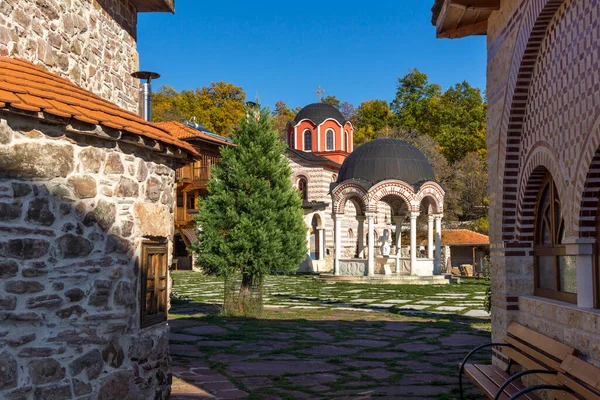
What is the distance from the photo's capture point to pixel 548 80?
5.63 meters

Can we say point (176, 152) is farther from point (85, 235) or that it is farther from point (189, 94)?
point (189, 94)

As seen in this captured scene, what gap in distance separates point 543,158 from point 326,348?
4.25 meters

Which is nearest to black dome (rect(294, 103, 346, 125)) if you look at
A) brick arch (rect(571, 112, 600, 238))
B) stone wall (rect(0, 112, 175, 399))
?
stone wall (rect(0, 112, 175, 399))

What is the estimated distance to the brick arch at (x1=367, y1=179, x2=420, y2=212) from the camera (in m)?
25.1

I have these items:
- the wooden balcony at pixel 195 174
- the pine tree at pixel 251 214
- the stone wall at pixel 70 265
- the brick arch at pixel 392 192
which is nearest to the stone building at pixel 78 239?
the stone wall at pixel 70 265

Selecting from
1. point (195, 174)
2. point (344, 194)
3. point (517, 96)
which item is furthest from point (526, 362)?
point (195, 174)

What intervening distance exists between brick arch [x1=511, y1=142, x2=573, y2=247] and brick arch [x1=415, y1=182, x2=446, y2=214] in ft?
61.7

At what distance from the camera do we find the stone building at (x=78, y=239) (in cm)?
445

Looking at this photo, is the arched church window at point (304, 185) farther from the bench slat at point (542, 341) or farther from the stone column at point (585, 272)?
the stone column at point (585, 272)

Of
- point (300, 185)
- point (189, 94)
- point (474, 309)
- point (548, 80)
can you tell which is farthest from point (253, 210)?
point (189, 94)

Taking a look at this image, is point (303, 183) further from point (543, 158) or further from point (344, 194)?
point (543, 158)

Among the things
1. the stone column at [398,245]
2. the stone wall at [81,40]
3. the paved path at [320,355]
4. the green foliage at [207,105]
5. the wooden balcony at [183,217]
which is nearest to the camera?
the stone wall at [81,40]

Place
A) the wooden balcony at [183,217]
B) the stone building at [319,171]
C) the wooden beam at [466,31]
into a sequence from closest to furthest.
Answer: the wooden beam at [466,31] → the wooden balcony at [183,217] → the stone building at [319,171]

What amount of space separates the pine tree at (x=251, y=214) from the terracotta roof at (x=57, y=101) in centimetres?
644
